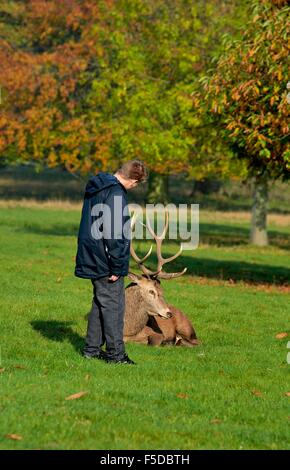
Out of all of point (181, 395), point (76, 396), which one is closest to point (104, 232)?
point (181, 395)

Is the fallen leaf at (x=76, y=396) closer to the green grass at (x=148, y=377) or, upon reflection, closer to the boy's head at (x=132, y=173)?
the green grass at (x=148, y=377)

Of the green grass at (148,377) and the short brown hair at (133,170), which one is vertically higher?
the short brown hair at (133,170)

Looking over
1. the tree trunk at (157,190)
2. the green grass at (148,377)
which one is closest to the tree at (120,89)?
the tree trunk at (157,190)

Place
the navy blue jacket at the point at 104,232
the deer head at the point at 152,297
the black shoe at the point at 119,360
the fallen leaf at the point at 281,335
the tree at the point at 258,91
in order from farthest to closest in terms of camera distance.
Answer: the tree at the point at 258,91 < the fallen leaf at the point at 281,335 < the deer head at the point at 152,297 < the black shoe at the point at 119,360 < the navy blue jacket at the point at 104,232

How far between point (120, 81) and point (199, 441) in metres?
29.5

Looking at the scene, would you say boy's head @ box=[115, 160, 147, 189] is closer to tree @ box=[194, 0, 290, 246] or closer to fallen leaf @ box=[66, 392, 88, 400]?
fallen leaf @ box=[66, 392, 88, 400]

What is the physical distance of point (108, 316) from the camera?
11.8 meters

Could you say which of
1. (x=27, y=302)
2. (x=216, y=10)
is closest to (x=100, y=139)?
(x=216, y=10)

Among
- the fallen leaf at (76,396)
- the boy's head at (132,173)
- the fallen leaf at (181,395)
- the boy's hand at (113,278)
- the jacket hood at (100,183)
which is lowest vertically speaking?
the fallen leaf at (181,395)

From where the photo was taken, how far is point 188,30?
123ft

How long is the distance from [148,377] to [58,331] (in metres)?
3.23

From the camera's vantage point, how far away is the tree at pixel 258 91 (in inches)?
838

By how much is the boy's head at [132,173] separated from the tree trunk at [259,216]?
25.4m

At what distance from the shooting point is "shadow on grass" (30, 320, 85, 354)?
13417mm
